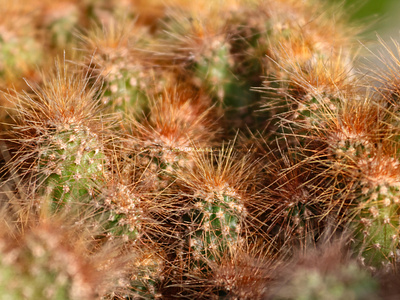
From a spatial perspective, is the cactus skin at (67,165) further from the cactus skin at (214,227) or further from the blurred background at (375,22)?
the blurred background at (375,22)

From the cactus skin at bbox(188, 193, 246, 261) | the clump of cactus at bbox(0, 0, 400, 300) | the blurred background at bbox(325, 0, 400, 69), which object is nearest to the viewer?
the clump of cactus at bbox(0, 0, 400, 300)

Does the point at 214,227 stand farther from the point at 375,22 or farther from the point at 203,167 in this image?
the point at 375,22

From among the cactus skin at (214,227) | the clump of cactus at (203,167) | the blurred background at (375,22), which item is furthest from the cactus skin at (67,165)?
the blurred background at (375,22)

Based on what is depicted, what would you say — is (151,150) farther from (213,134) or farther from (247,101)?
(247,101)

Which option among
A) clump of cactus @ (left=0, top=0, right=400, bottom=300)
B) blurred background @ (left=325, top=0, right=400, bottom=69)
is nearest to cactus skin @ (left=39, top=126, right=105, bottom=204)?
clump of cactus @ (left=0, top=0, right=400, bottom=300)

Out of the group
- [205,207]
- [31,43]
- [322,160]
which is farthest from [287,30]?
[31,43]

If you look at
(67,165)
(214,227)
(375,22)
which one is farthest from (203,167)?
(375,22)

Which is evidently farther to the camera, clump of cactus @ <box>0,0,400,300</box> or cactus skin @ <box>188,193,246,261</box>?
cactus skin @ <box>188,193,246,261</box>

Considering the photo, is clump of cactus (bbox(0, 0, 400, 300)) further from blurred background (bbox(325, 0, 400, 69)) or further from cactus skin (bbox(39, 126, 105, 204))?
blurred background (bbox(325, 0, 400, 69))
